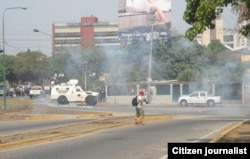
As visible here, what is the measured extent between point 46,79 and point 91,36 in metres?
43.9

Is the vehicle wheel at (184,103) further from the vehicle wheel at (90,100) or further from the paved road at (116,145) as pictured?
the paved road at (116,145)

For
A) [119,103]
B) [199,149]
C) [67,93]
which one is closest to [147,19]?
[119,103]

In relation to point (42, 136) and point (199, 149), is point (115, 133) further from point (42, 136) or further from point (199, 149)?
point (199, 149)

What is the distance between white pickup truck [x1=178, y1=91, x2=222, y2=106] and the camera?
5156 centimetres

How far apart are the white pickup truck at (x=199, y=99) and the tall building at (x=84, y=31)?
110 m

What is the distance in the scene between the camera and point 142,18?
9188 centimetres

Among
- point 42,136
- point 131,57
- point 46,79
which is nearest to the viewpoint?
point 42,136

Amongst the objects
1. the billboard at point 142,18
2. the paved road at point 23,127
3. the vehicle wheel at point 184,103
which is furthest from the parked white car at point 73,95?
the billboard at point 142,18

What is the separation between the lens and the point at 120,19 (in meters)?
92.6

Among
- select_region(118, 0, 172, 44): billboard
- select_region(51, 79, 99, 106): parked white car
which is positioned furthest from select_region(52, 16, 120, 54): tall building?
select_region(51, 79, 99, 106): parked white car

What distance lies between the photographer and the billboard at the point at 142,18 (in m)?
88.4

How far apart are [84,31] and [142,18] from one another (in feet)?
265

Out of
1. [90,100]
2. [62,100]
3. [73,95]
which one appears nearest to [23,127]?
[90,100]

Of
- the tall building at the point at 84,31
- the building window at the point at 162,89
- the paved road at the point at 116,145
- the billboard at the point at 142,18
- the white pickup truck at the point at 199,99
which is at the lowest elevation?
the paved road at the point at 116,145
